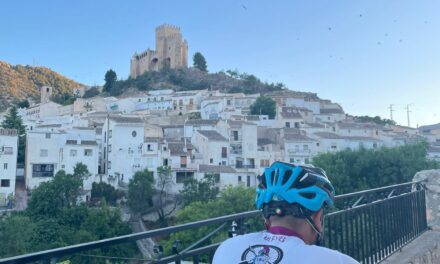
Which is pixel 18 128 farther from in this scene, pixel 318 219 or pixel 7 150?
pixel 318 219

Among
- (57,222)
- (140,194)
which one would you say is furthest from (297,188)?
(140,194)

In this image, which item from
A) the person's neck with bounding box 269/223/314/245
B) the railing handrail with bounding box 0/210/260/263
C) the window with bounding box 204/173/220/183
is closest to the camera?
the person's neck with bounding box 269/223/314/245

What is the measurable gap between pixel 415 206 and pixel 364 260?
185 centimetres

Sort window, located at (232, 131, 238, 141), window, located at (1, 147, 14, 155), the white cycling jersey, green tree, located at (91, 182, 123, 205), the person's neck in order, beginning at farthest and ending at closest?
window, located at (232, 131, 238, 141) < green tree, located at (91, 182, 123, 205) < window, located at (1, 147, 14, 155) < the person's neck < the white cycling jersey

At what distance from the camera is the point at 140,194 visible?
34.2m

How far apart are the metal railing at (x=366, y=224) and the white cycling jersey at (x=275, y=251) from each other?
0.99 metres

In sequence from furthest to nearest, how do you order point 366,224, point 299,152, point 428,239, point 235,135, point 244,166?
point 235,135 < point 299,152 < point 244,166 < point 428,239 < point 366,224

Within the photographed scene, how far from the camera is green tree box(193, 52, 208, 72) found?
3616 inches

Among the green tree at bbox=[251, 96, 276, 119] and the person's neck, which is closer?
the person's neck

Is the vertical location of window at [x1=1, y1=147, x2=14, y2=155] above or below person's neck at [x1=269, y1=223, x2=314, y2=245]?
above

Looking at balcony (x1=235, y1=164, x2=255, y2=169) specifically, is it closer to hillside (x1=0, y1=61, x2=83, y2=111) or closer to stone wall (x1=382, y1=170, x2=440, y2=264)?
stone wall (x1=382, y1=170, x2=440, y2=264)

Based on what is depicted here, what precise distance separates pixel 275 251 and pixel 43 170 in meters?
40.3

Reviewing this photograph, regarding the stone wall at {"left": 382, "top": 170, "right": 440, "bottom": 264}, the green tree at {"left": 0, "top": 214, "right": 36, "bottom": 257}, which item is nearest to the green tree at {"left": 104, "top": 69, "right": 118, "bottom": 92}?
the green tree at {"left": 0, "top": 214, "right": 36, "bottom": 257}

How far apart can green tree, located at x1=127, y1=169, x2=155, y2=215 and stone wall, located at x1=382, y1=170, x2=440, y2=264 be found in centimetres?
3010
